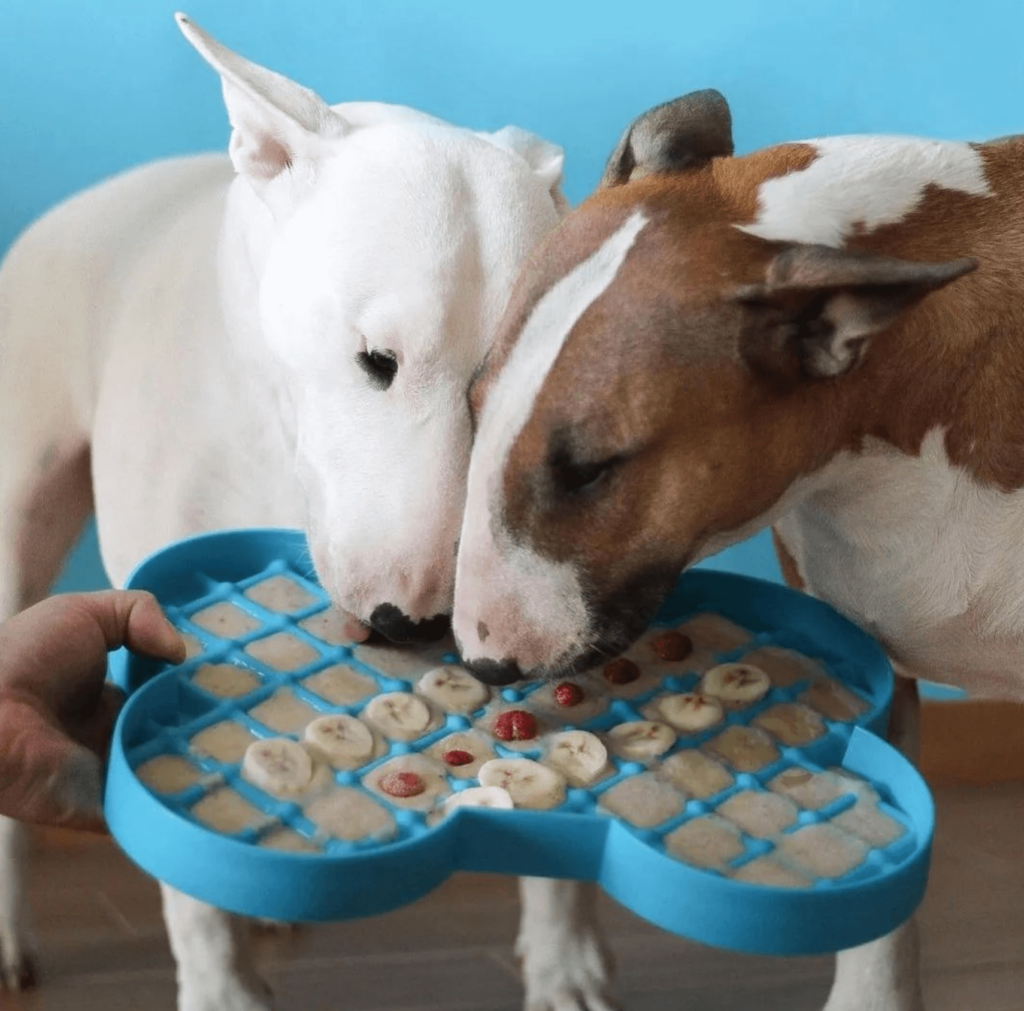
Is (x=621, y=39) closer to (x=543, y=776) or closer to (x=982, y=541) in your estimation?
(x=982, y=541)

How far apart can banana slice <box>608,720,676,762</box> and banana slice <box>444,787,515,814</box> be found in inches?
4.1

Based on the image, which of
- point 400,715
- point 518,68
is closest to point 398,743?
point 400,715

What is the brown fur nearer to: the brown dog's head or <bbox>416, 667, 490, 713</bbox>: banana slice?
the brown dog's head

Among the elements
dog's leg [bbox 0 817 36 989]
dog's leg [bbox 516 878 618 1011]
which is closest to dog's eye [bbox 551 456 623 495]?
dog's leg [bbox 516 878 618 1011]

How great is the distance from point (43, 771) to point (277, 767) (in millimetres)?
170

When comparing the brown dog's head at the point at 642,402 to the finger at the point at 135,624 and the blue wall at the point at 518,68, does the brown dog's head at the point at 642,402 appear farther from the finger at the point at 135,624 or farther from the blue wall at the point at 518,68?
the blue wall at the point at 518,68

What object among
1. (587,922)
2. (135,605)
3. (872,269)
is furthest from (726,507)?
(587,922)

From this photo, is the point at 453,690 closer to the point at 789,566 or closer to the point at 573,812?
the point at 573,812

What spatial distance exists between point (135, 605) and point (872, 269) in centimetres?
51

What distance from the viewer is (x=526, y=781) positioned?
874 mm

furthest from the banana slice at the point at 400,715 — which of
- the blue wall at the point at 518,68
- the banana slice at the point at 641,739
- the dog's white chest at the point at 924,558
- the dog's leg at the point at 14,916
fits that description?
the blue wall at the point at 518,68

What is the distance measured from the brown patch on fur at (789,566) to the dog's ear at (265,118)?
48cm

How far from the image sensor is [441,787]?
88 cm

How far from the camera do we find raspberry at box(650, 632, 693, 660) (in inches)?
40.9
